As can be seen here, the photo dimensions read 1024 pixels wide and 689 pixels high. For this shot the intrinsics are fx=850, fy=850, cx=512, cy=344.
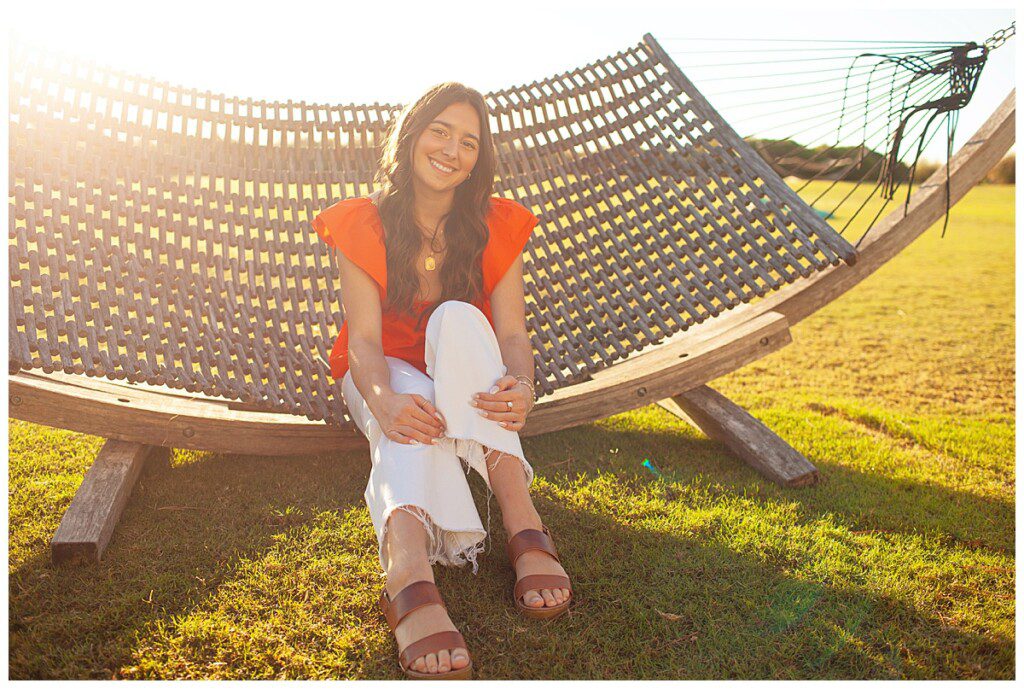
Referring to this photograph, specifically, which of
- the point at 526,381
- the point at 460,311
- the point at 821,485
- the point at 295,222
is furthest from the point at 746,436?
the point at 295,222

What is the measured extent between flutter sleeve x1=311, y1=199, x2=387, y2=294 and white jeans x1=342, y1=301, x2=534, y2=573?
0.25 meters

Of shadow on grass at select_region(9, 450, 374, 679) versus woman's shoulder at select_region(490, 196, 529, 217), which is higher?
woman's shoulder at select_region(490, 196, 529, 217)

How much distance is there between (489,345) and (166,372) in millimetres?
940

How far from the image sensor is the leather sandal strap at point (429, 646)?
5.14 ft

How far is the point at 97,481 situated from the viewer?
2.12 metres

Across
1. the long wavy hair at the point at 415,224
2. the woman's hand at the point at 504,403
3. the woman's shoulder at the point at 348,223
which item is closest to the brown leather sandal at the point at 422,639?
the woman's hand at the point at 504,403

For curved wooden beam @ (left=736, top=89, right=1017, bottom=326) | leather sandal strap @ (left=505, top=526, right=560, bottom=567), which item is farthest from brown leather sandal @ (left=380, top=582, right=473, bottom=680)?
curved wooden beam @ (left=736, top=89, right=1017, bottom=326)

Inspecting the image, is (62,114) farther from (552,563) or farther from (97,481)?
(552,563)

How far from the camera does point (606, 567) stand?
1944mm

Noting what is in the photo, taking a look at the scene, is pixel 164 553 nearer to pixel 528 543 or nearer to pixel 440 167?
pixel 528 543

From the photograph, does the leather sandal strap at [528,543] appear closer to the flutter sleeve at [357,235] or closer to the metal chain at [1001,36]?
the flutter sleeve at [357,235]

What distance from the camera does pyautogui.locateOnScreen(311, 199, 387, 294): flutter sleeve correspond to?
6.59 ft

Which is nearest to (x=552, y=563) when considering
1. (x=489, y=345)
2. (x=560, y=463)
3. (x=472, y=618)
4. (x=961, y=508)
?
(x=472, y=618)

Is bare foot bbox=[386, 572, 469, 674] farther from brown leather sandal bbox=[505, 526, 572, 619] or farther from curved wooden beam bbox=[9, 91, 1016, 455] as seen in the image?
curved wooden beam bbox=[9, 91, 1016, 455]
